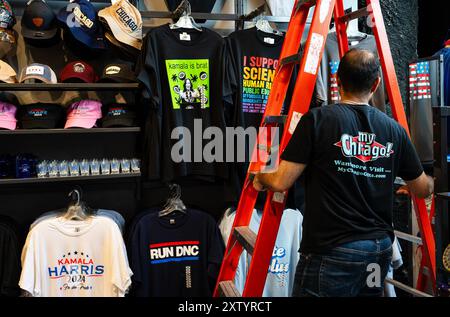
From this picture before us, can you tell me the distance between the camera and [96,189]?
8.62 feet

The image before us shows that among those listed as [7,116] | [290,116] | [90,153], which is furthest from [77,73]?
[290,116]

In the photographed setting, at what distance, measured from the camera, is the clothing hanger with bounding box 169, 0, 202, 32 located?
238 centimetres

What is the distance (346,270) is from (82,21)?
183 cm

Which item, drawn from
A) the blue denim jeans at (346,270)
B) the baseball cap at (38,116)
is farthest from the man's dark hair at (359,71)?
the baseball cap at (38,116)

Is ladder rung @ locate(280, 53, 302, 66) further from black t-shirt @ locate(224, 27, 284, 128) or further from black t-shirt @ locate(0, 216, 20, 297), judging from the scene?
black t-shirt @ locate(0, 216, 20, 297)

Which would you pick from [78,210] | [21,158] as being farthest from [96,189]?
[21,158]

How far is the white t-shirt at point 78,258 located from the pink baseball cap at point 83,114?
52 cm

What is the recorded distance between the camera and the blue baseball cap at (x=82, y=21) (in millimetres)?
2256

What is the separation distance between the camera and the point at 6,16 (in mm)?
2264

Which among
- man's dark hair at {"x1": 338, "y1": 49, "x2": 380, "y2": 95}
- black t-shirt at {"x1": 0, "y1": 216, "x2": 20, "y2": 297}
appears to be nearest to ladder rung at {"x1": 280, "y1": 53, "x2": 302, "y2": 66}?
man's dark hair at {"x1": 338, "y1": 49, "x2": 380, "y2": 95}

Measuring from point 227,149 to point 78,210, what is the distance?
2.92ft

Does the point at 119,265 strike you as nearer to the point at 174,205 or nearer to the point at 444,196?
the point at 174,205

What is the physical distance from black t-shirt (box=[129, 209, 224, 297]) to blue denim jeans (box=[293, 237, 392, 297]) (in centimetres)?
90
